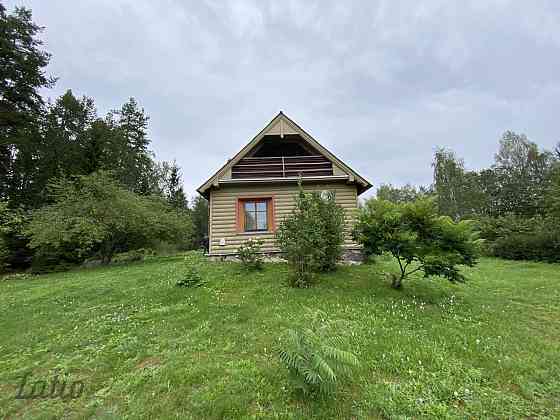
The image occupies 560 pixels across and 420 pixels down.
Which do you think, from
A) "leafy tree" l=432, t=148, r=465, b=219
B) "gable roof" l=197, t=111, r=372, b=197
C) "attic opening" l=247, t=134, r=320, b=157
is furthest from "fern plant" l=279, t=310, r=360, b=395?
"leafy tree" l=432, t=148, r=465, b=219

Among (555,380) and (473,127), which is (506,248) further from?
(555,380)

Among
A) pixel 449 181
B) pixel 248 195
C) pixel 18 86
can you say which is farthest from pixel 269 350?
pixel 449 181

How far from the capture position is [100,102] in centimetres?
3681

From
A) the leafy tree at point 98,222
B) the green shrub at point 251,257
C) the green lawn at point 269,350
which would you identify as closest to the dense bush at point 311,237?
the green lawn at point 269,350

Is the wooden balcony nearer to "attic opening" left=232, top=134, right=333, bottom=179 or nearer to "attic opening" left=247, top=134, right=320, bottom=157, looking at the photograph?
"attic opening" left=232, top=134, right=333, bottom=179

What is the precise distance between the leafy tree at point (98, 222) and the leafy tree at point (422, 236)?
15704 mm

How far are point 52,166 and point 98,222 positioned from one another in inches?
636

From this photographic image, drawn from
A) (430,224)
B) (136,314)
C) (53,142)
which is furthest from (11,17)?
(430,224)

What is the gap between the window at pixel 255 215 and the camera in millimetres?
12953

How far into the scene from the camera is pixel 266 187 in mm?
13250

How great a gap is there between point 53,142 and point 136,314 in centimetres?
3090

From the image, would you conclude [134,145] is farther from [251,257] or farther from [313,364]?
[313,364]

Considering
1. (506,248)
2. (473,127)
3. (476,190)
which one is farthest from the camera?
(476,190)

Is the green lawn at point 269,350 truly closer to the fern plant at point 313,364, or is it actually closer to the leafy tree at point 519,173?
the fern plant at point 313,364
